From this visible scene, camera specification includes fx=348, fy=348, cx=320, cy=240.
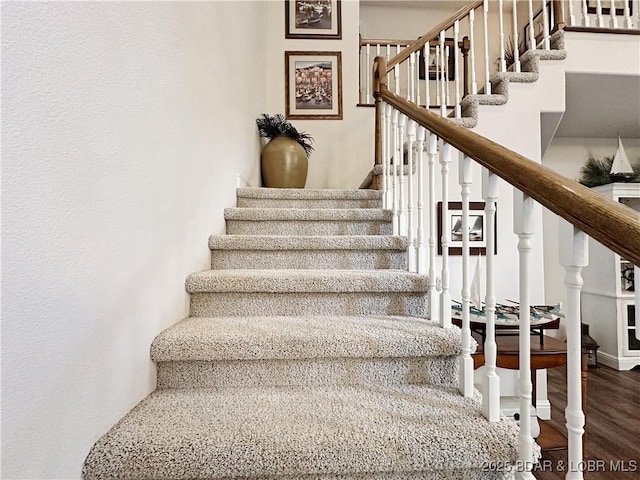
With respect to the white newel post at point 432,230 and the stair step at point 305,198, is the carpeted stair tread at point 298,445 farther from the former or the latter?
the stair step at point 305,198

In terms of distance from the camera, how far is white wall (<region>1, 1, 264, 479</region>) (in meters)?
0.64

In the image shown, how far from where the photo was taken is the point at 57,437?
73 centimetres

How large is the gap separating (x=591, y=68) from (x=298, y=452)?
342 centimetres

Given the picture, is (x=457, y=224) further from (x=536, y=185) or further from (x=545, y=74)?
(x=536, y=185)

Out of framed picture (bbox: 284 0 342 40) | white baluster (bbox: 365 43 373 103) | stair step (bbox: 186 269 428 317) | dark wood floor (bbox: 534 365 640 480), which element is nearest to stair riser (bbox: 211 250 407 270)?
stair step (bbox: 186 269 428 317)

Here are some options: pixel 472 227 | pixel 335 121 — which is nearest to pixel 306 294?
pixel 472 227

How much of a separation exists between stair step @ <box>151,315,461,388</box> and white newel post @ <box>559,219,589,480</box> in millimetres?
478

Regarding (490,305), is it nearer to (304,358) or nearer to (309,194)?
(304,358)

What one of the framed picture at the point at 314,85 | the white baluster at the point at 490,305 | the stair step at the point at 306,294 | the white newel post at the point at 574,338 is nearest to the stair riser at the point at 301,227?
the stair step at the point at 306,294

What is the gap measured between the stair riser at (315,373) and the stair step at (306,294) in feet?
1.04

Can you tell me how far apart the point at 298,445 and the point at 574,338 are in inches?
25.8

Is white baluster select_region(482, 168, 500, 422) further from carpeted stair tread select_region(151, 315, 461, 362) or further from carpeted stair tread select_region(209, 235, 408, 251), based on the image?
carpeted stair tread select_region(209, 235, 408, 251)

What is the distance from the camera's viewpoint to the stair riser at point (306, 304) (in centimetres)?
147

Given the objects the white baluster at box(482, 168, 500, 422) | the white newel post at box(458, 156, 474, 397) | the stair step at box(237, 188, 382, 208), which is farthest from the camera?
the stair step at box(237, 188, 382, 208)
